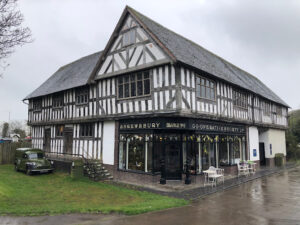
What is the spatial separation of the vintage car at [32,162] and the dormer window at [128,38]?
9764 mm

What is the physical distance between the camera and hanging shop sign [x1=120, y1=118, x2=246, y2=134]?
12078 mm

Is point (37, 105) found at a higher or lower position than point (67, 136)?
higher

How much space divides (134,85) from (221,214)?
8679mm

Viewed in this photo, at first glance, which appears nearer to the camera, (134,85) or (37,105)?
(134,85)

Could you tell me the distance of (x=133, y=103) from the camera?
13656mm

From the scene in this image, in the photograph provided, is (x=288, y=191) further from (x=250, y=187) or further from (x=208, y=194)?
(x=208, y=194)

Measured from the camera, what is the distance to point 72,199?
9430 millimetres

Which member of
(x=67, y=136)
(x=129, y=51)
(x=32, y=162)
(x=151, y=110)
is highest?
(x=129, y=51)

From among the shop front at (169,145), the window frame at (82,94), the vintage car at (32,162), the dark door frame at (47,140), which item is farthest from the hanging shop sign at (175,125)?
the dark door frame at (47,140)

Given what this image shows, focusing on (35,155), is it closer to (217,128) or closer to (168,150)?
(168,150)

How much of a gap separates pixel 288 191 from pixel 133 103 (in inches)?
366

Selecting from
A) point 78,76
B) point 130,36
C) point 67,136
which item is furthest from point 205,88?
point 67,136

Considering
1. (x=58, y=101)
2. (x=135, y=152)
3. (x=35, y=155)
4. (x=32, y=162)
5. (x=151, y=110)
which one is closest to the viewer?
(x=151, y=110)

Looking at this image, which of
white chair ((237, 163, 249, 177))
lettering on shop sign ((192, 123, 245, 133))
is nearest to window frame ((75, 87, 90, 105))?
lettering on shop sign ((192, 123, 245, 133))
